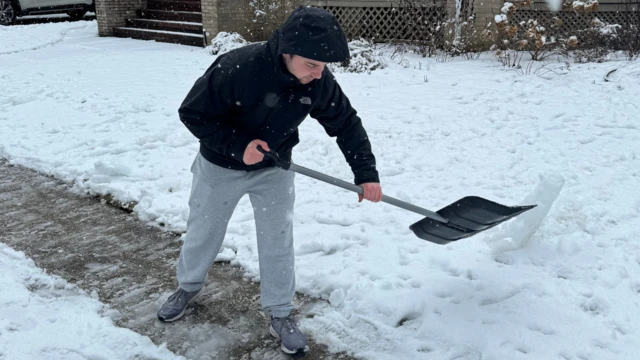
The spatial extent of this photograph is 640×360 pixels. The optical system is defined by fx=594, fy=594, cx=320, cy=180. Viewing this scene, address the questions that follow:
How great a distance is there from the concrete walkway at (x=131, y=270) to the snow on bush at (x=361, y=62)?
4792 mm

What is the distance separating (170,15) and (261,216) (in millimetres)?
11852

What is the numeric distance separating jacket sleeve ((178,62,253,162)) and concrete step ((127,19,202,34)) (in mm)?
10435

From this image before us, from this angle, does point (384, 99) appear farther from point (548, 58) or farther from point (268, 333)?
point (268, 333)

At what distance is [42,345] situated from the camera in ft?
9.18

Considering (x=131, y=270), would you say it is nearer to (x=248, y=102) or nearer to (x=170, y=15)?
(x=248, y=102)

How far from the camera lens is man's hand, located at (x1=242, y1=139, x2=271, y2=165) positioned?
8.00 feet

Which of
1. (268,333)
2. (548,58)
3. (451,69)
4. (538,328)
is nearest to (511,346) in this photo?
(538,328)

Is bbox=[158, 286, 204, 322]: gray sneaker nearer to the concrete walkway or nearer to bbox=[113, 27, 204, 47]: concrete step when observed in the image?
the concrete walkway

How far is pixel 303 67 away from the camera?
237 cm

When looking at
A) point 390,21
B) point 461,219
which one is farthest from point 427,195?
point 390,21

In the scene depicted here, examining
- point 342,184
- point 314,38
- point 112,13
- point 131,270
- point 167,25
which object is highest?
point 314,38

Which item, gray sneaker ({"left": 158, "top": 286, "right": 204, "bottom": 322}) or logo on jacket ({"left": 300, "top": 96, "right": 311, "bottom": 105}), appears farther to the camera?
gray sneaker ({"left": 158, "top": 286, "right": 204, "bottom": 322})

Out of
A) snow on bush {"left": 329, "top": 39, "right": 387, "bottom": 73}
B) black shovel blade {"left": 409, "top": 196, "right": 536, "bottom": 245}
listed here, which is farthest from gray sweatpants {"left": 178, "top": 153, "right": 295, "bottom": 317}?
snow on bush {"left": 329, "top": 39, "right": 387, "bottom": 73}

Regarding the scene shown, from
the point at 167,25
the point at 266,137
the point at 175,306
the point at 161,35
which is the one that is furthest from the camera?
the point at 167,25
